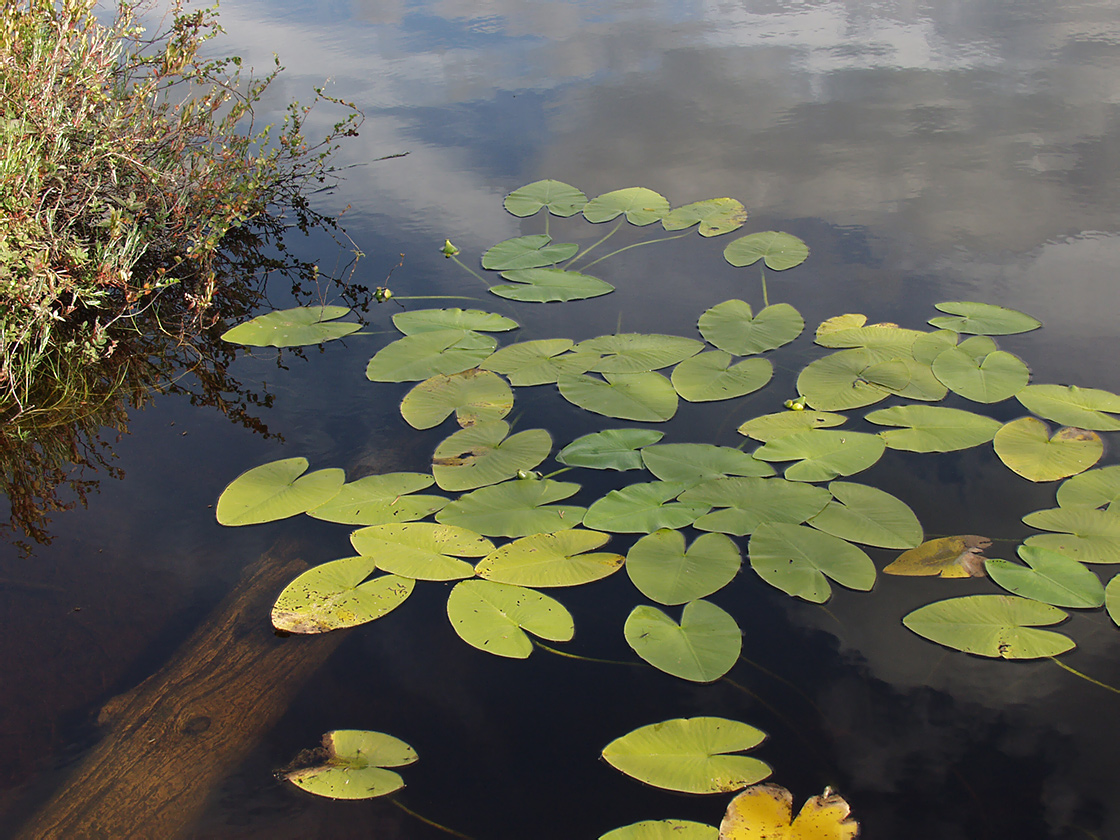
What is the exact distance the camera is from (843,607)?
1854 millimetres

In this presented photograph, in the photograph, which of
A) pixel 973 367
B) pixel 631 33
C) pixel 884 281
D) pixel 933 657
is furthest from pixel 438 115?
pixel 933 657

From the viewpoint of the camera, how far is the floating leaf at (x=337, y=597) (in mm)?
1915

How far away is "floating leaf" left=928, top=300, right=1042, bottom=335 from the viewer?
9.05ft

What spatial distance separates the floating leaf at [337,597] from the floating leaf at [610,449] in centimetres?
62

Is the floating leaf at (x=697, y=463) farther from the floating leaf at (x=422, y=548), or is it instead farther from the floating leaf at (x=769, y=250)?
the floating leaf at (x=769, y=250)

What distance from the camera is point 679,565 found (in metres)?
1.96

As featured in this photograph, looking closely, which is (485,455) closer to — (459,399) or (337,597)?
(459,399)

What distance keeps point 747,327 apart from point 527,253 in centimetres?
108

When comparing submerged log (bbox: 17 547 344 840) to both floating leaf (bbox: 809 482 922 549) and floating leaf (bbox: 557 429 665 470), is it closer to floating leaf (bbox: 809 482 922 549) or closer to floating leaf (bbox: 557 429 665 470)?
floating leaf (bbox: 557 429 665 470)

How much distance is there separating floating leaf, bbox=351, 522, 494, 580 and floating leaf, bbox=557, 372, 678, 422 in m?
0.66

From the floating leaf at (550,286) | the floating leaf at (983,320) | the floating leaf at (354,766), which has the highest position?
the floating leaf at (550,286)

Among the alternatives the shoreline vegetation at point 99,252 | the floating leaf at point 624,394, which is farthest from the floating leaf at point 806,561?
the shoreline vegetation at point 99,252

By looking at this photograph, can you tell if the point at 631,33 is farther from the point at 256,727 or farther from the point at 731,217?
the point at 256,727

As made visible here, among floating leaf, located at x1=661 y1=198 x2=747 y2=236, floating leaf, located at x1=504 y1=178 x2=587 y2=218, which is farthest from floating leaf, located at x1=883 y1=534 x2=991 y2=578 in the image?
floating leaf, located at x1=504 y1=178 x2=587 y2=218
